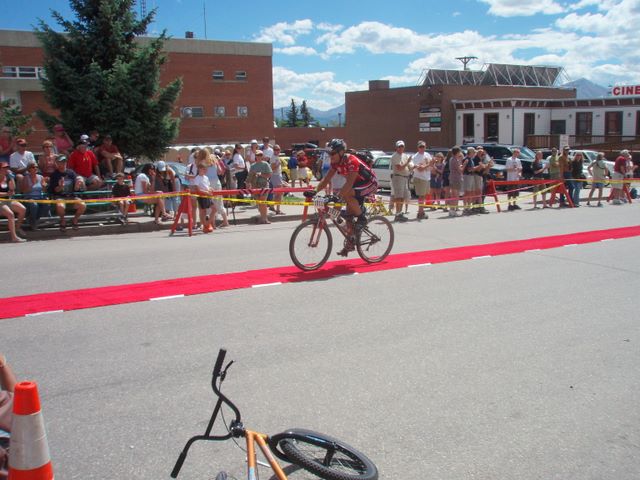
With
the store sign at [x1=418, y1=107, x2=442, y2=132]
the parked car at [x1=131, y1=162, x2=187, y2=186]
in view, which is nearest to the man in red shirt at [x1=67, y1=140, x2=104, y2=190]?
the parked car at [x1=131, y1=162, x2=187, y2=186]

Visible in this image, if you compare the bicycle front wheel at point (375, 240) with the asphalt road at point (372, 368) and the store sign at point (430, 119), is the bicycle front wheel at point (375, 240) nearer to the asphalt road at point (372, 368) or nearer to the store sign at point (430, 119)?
the asphalt road at point (372, 368)

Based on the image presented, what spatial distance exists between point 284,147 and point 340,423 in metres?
58.5

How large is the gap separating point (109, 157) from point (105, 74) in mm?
4729

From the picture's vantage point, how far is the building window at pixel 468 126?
51391 mm

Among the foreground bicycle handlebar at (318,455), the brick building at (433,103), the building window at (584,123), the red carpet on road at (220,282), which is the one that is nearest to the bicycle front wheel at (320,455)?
the foreground bicycle handlebar at (318,455)

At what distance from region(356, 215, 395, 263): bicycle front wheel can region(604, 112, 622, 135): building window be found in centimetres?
4395

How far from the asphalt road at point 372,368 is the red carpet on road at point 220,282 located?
1.13 ft

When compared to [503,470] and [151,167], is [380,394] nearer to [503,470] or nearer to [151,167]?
[503,470]

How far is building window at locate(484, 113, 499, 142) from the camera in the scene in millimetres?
49938

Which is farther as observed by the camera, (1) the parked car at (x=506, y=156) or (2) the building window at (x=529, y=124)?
(2) the building window at (x=529, y=124)

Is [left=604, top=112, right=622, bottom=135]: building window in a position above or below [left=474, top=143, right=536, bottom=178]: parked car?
above

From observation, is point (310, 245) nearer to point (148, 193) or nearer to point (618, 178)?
point (148, 193)

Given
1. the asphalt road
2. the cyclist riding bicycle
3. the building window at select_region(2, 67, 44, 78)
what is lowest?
the asphalt road

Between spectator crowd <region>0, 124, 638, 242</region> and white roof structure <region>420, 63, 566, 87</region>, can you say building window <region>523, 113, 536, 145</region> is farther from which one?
spectator crowd <region>0, 124, 638, 242</region>
